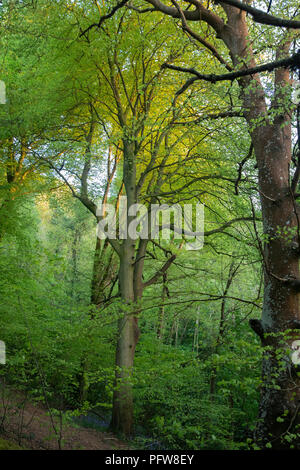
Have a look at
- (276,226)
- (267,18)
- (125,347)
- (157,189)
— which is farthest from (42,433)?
(267,18)

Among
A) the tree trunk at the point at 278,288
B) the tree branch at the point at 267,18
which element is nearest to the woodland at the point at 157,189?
the tree trunk at the point at 278,288

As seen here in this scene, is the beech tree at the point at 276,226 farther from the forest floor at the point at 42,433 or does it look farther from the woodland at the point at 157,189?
the forest floor at the point at 42,433

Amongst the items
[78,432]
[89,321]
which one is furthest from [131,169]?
[78,432]

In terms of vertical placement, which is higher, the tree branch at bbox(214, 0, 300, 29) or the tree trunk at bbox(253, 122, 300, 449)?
the tree branch at bbox(214, 0, 300, 29)

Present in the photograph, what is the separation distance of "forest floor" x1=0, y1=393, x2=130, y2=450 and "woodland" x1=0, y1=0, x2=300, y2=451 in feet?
0.73

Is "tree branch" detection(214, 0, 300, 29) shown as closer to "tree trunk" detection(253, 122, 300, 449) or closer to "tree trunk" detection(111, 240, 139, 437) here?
"tree trunk" detection(253, 122, 300, 449)

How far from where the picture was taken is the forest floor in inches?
180

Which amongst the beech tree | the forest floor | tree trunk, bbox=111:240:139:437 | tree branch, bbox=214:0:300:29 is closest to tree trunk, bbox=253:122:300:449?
the beech tree

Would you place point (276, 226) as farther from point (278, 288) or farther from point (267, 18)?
point (267, 18)

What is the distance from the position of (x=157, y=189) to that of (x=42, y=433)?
5790 mm

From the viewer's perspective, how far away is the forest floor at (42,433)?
4.57 meters

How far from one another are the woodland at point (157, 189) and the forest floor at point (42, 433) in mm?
224

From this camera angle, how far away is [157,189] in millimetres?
8500
